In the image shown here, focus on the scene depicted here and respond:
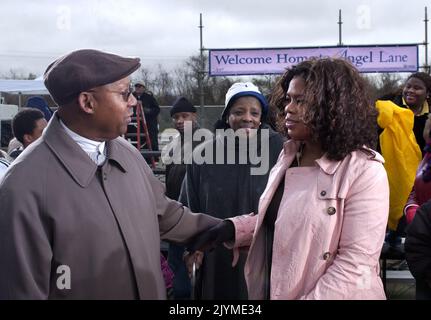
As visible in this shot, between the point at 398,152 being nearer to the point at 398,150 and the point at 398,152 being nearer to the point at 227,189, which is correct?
the point at 398,150

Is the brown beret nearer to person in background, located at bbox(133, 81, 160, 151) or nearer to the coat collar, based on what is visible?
the coat collar

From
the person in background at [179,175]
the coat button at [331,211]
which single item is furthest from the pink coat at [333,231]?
the person in background at [179,175]

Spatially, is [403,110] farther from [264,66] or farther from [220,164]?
[264,66]

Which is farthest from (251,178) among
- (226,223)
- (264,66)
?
(264,66)

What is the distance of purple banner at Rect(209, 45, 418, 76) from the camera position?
1551 centimetres

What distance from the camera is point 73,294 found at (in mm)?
1896

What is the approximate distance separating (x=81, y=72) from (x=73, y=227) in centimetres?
57

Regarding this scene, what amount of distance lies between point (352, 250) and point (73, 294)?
0.99 metres

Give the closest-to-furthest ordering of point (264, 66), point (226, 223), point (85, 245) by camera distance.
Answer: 1. point (85, 245)
2. point (226, 223)
3. point (264, 66)

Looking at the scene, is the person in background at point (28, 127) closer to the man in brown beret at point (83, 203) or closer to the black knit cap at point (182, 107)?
the black knit cap at point (182, 107)

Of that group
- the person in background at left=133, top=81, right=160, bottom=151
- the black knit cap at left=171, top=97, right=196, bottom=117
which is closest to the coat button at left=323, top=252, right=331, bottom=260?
the black knit cap at left=171, top=97, right=196, bottom=117

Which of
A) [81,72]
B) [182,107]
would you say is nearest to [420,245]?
[81,72]

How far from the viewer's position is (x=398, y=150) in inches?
180

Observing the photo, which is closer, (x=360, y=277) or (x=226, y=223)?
(x=360, y=277)
